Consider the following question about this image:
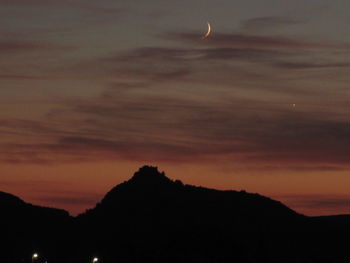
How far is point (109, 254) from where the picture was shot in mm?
192250

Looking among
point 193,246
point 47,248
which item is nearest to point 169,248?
point 193,246

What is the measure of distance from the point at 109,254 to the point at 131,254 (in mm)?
3772

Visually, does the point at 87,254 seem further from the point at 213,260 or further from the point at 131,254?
the point at 213,260

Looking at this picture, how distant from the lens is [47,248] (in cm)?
19500

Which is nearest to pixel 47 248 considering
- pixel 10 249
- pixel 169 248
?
pixel 10 249

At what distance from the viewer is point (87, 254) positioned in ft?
624

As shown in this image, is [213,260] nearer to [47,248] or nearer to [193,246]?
[193,246]

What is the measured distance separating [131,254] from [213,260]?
15.9 m

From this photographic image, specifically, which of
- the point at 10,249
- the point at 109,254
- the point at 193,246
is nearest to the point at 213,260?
the point at 193,246

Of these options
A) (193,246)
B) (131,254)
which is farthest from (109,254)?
(193,246)

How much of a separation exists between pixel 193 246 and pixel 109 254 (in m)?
15.8

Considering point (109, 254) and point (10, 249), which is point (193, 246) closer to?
point (109, 254)

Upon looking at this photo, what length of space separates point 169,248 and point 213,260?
803 cm

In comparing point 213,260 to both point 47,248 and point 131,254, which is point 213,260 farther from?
point 47,248
